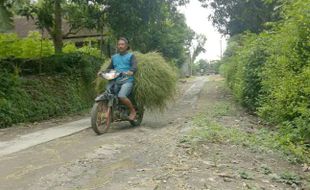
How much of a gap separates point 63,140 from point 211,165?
3.68 meters

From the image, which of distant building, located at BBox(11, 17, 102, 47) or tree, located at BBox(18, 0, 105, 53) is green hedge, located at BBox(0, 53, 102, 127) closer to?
tree, located at BBox(18, 0, 105, 53)

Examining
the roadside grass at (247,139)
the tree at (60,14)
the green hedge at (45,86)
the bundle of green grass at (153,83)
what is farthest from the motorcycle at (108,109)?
the tree at (60,14)

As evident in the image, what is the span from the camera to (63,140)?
8.67 m

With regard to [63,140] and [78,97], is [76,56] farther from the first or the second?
[63,140]

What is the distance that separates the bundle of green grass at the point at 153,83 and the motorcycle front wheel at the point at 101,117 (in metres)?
0.97

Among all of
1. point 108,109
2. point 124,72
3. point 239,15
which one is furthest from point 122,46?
point 239,15

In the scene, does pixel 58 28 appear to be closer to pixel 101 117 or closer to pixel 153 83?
pixel 153 83

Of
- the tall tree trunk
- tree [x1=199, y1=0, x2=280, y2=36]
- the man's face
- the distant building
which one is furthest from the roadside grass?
→ the distant building

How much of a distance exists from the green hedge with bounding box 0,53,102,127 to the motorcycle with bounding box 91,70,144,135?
12.0 feet

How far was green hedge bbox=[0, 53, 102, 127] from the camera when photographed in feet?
40.1

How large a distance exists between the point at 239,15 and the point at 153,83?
48.1 ft

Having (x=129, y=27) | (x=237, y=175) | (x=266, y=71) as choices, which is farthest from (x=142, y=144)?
(x=129, y=27)

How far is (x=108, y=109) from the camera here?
30.9 ft

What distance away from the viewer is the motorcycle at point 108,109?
9.06 metres
